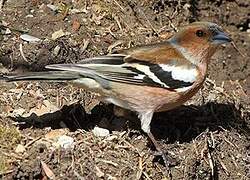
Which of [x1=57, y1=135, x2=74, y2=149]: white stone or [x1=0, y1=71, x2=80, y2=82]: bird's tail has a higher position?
[x1=0, y1=71, x2=80, y2=82]: bird's tail

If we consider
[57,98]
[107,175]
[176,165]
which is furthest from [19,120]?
[176,165]

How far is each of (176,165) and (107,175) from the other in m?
0.67

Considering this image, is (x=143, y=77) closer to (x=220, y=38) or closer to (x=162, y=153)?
(x=162, y=153)

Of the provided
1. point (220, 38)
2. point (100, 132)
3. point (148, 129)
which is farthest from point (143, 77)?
point (220, 38)

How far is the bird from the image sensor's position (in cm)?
530

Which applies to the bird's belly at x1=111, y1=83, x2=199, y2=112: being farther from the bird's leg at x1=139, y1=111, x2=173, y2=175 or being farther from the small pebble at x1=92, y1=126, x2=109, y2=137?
the small pebble at x1=92, y1=126, x2=109, y2=137

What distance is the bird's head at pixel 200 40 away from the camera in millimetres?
5520

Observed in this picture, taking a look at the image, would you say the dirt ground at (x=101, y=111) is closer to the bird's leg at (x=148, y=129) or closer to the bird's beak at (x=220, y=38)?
the bird's leg at (x=148, y=129)

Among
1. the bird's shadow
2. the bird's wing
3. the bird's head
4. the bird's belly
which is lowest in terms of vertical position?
the bird's shadow

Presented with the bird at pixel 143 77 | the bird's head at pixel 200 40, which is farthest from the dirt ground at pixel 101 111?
the bird's head at pixel 200 40

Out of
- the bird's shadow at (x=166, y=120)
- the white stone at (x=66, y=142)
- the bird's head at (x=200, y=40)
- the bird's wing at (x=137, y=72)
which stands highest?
the bird's head at (x=200, y=40)

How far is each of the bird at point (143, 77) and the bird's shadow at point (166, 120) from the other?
0.32m

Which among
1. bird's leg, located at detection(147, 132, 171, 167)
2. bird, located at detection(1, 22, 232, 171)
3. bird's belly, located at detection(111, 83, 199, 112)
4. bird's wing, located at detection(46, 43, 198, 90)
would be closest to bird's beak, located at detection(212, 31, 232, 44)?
bird, located at detection(1, 22, 232, 171)

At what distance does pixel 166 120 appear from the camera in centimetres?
591
